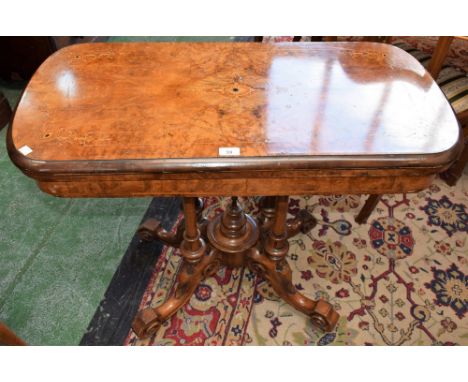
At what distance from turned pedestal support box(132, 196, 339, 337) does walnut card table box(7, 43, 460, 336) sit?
0.22 meters

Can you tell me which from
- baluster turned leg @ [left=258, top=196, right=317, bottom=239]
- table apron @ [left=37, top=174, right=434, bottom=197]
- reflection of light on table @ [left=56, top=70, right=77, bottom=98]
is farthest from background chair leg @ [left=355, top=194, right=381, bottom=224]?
reflection of light on table @ [left=56, top=70, right=77, bottom=98]

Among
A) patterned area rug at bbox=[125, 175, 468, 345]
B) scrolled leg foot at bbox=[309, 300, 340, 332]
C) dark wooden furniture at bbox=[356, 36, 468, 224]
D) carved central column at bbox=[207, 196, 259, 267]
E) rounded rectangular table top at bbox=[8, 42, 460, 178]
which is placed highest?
rounded rectangular table top at bbox=[8, 42, 460, 178]

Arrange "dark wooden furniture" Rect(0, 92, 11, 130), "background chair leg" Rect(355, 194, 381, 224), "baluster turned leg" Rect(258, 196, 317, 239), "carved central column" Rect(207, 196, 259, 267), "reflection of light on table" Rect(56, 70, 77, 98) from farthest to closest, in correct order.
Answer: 1. "dark wooden furniture" Rect(0, 92, 11, 130)
2. "background chair leg" Rect(355, 194, 381, 224)
3. "baluster turned leg" Rect(258, 196, 317, 239)
4. "carved central column" Rect(207, 196, 259, 267)
5. "reflection of light on table" Rect(56, 70, 77, 98)

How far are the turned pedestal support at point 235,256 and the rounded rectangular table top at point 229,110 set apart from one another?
0.48m

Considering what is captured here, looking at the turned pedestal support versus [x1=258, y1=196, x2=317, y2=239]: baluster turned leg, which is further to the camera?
[x1=258, y1=196, x2=317, y2=239]: baluster turned leg

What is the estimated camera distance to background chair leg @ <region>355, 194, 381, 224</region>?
1.90 m

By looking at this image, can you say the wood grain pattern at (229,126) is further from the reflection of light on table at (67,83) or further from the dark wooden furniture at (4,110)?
the dark wooden furniture at (4,110)

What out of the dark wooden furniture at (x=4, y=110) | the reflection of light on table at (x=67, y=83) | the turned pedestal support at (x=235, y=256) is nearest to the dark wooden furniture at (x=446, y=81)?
the turned pedestal support at (x=235, y=256)

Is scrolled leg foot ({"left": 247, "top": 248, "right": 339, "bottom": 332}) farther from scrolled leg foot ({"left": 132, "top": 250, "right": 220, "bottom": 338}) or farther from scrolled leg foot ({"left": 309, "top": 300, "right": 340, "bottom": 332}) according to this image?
scrolled leg foot ({"left": 132, "top": 250, "right": 220, "bottom": 338})

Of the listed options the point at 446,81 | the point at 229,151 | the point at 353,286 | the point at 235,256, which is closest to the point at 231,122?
the point at 229,151

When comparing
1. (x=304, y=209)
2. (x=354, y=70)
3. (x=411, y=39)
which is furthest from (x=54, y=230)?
(x=411, y=39)

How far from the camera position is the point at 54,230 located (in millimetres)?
1944

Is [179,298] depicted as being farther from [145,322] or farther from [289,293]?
[289,293]

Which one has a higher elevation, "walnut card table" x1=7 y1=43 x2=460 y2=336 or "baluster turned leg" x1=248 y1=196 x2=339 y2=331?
"walnut card table" x1=7 y1=43 x2=460 y2=336
